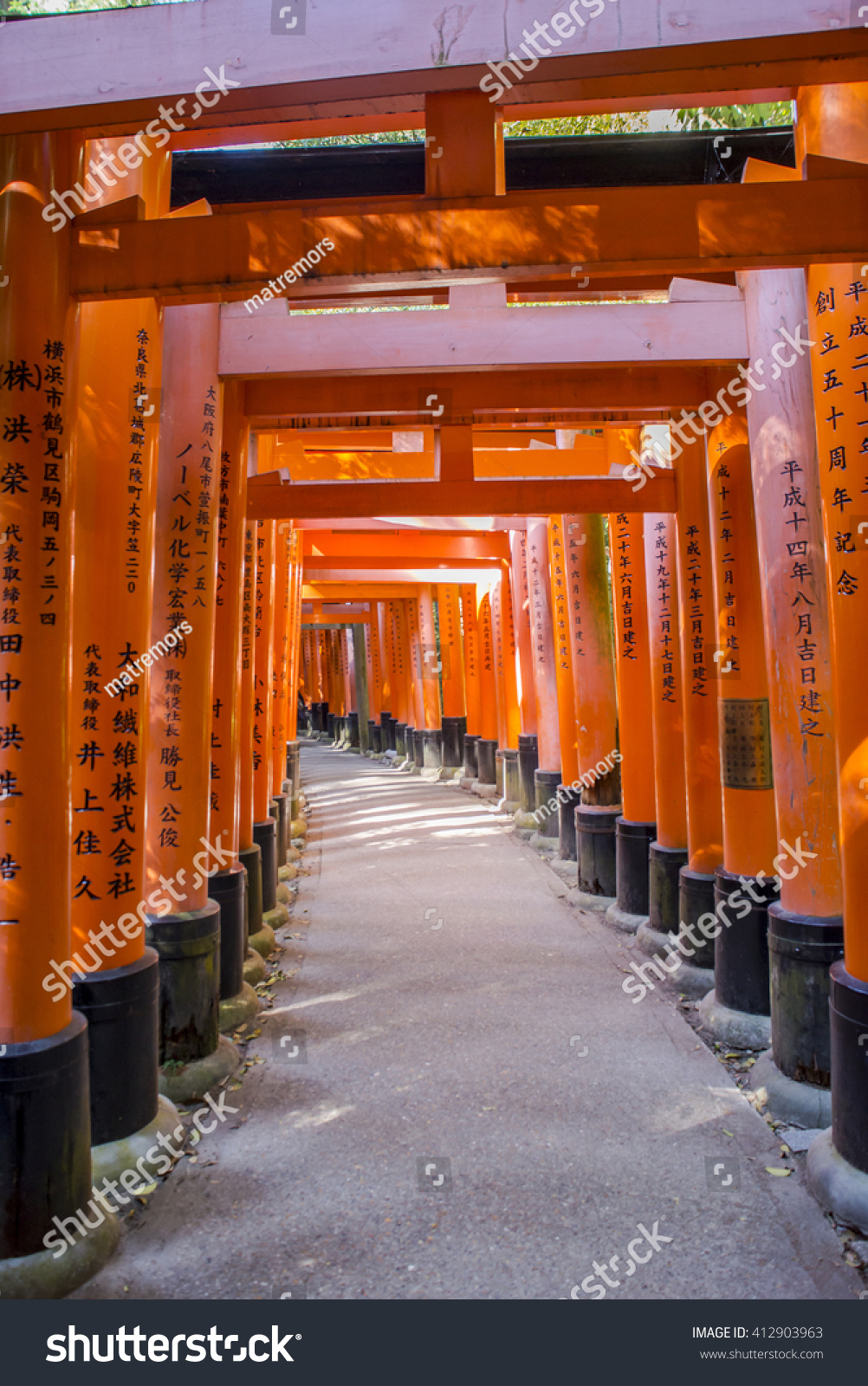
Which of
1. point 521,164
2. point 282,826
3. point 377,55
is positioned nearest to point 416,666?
point 282,826

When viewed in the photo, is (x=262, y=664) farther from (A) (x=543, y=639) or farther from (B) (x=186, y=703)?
(A) (x=543, y=639)

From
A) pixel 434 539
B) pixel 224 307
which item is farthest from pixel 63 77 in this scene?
pixel 434 539

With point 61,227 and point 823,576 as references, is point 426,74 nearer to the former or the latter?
Result: point 61,227

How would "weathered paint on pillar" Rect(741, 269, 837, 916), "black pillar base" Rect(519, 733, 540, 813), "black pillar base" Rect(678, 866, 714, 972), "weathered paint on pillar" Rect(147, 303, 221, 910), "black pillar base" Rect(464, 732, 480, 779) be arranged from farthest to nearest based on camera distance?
1. "black pillar base" Rect(464, 732, 480, 779)
2. "black pillar base" Rect(519, 733, 540, 813)
3. "black pillar base" Rect(678, 866, 714, 972)
4. "weathered paint on pillar" Rect(147, 303, 221, 910)
5. "weathered paint on pillar" Rect(741, 269, 837, 916)

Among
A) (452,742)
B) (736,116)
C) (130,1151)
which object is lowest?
(130,1151)

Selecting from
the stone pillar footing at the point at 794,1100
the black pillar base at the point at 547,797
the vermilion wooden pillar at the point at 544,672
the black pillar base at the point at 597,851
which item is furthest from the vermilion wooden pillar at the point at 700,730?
the black pillar base at the point at 547,797

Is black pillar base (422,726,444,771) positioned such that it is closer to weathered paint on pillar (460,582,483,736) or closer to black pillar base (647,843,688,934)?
weathered paint on pillar (460,582,483,736)

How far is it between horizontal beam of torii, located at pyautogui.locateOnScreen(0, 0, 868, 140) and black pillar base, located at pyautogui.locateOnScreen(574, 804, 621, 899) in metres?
5.45

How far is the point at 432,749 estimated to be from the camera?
675 inches

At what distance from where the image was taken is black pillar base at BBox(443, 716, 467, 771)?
17.0 metres

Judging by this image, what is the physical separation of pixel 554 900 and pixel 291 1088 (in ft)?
12.4

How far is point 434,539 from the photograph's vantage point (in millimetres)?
11734

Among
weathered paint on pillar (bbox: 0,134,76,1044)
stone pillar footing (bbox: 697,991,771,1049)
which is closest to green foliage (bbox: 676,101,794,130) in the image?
weathered paint on pillar (bbox: 0,134,76,1044)

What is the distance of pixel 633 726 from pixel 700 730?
44.1 inches
